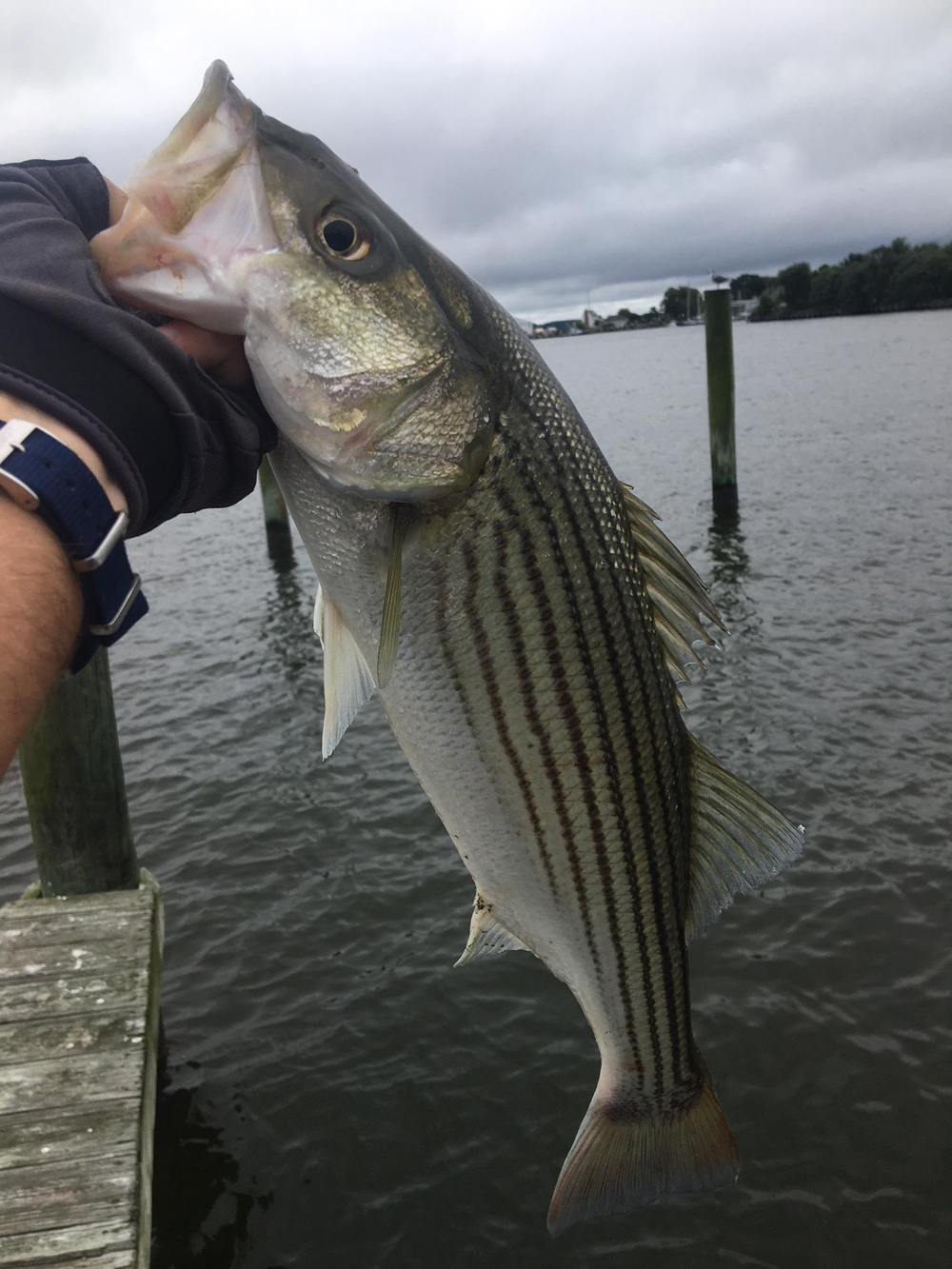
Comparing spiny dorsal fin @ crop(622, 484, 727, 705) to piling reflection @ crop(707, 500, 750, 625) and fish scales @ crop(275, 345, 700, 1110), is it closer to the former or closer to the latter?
fish scales @ crop(275, 345, 700, 1110)

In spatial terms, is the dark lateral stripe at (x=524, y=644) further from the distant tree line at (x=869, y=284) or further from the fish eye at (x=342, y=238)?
the distant tree line at (x=869, y=284)

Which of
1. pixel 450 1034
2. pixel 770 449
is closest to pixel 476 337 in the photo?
pixel 450 1034

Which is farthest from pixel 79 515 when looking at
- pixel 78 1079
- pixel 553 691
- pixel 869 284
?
pixel 869 284

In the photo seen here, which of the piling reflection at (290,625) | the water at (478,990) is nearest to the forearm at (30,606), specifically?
the water at (478,990)

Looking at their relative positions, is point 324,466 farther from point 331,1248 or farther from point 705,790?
point 331,1248

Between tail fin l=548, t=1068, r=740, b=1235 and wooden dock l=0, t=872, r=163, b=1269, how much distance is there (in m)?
1.53

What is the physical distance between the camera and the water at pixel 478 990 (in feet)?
15.4

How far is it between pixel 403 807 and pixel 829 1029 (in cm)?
429

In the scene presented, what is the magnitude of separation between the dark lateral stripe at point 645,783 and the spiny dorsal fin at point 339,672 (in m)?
0.65

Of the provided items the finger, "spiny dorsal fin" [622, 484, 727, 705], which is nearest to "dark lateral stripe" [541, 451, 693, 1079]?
"spiny dorsal fin" [622, 484, 727, 705]

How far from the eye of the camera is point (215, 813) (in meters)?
8.84

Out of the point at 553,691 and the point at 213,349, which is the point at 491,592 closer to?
the point at 553,691

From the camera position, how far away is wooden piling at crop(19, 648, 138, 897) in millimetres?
5012

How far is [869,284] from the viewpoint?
11994 centimetres
